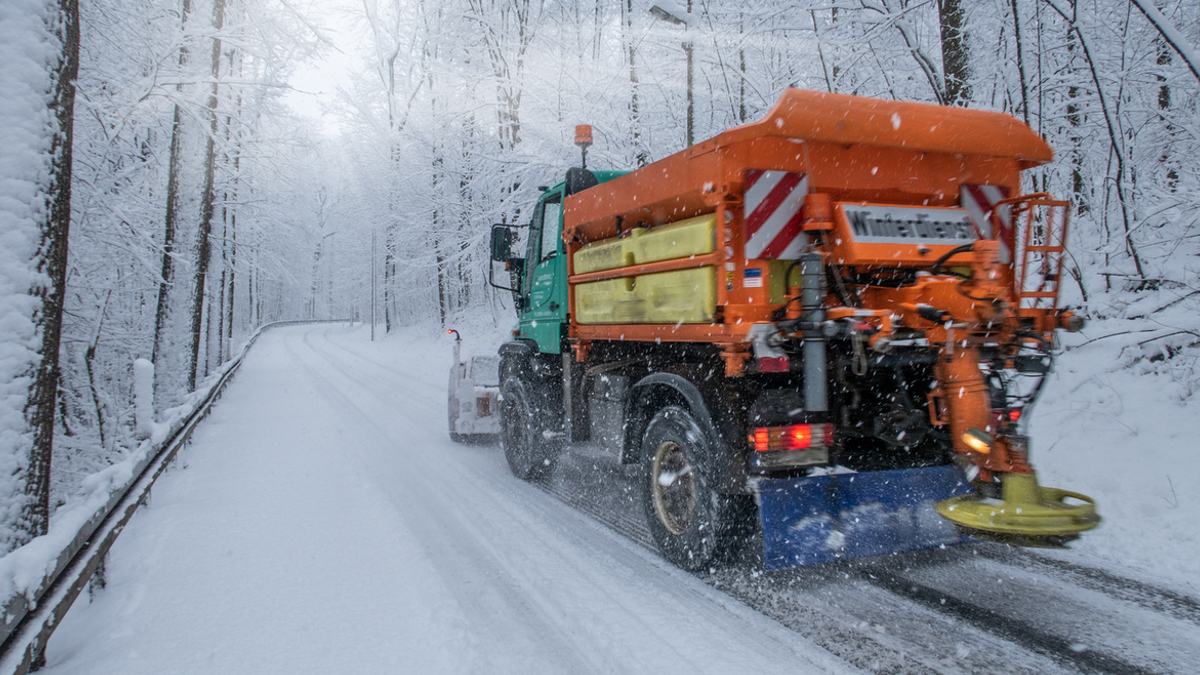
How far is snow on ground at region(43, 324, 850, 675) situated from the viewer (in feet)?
10.0

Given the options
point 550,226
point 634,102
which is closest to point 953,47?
point 550,226

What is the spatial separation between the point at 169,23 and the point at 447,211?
10.5m

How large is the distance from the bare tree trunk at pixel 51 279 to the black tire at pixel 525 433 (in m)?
3.57

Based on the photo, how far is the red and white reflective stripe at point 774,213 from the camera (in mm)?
3438

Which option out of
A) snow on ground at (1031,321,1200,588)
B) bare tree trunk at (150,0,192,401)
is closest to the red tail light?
snow on ground at (1031,321,1200,588)

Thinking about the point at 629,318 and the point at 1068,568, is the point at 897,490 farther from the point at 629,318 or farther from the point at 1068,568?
the point at 629,318

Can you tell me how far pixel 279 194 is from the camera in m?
21.1

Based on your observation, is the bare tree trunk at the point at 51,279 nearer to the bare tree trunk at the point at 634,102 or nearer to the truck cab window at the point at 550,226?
the truck cab window at the point at 550,226

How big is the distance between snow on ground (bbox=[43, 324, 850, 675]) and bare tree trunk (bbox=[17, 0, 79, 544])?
774mm

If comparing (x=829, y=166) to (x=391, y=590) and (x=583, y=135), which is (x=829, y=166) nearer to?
(x=583, y=135)

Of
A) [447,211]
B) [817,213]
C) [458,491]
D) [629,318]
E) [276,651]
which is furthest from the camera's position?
[447,211]

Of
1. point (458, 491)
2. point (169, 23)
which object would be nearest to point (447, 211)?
point (169, 23)

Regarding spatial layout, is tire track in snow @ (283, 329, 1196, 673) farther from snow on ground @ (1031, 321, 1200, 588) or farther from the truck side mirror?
the truck side mirror

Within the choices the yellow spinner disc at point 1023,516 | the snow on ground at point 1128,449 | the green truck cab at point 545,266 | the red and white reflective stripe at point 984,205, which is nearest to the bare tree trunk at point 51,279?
the green truck cab at point 545,266
